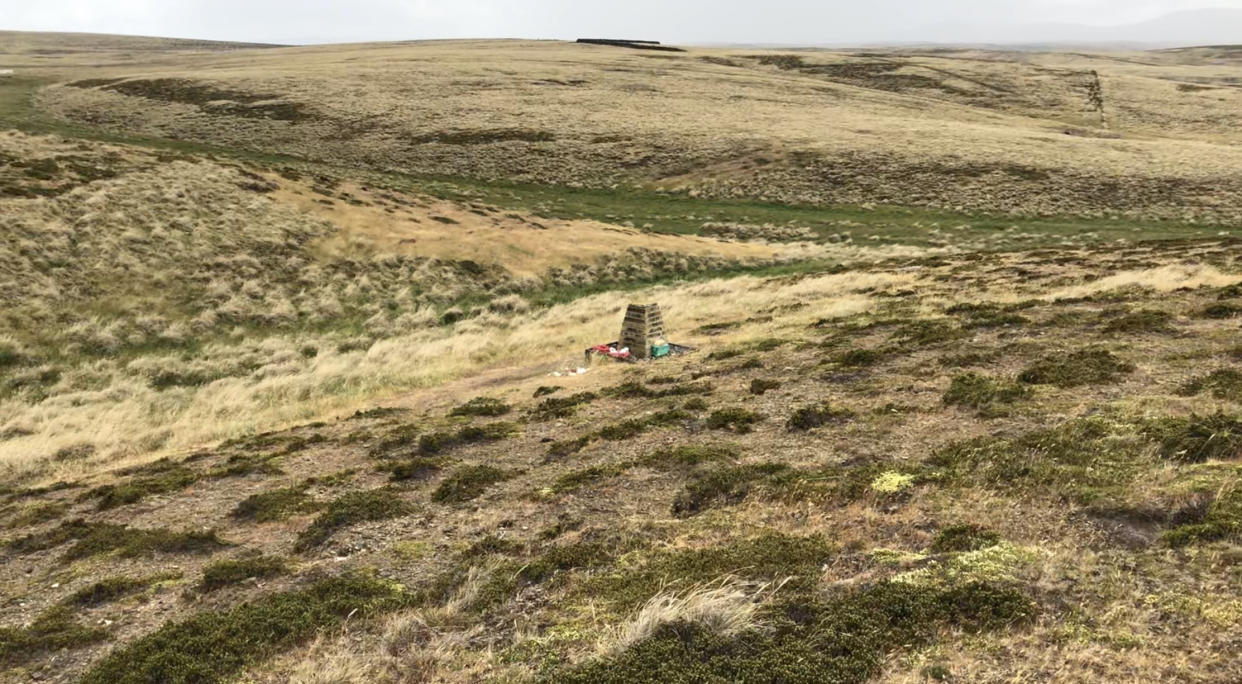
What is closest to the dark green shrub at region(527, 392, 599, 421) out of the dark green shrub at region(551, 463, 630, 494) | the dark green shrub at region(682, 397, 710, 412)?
the dark green shrub at region(682, 397, 710, 412)

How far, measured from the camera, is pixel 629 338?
68.9ft

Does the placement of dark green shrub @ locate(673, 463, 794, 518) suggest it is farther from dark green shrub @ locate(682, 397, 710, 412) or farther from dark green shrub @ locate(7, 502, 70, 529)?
dark green shrub @ locate(7, 502, 70, 529)

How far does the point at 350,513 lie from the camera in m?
9.92

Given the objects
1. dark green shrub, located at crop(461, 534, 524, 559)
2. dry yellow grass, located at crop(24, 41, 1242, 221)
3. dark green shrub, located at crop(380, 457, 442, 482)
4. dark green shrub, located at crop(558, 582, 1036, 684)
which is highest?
dry yellow grass, located at crop(24, 41, 1242, 221)

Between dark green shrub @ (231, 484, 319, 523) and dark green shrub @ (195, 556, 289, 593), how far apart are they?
1.77 m

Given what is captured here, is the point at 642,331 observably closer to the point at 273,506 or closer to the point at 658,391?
the point at 658,391

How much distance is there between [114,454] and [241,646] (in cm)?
1170

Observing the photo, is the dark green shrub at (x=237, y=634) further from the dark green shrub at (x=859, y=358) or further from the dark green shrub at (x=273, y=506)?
the dark green shrub at (x=859, y=358)

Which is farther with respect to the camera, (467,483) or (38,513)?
(38,513)

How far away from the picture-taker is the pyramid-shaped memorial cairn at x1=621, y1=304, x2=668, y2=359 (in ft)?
67.6

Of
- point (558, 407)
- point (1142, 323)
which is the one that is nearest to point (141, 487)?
point (558, 407)

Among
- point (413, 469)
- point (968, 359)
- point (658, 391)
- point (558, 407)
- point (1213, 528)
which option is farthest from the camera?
point (658, 391)

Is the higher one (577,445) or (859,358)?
(859,358)

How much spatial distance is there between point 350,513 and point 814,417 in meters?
7.47
